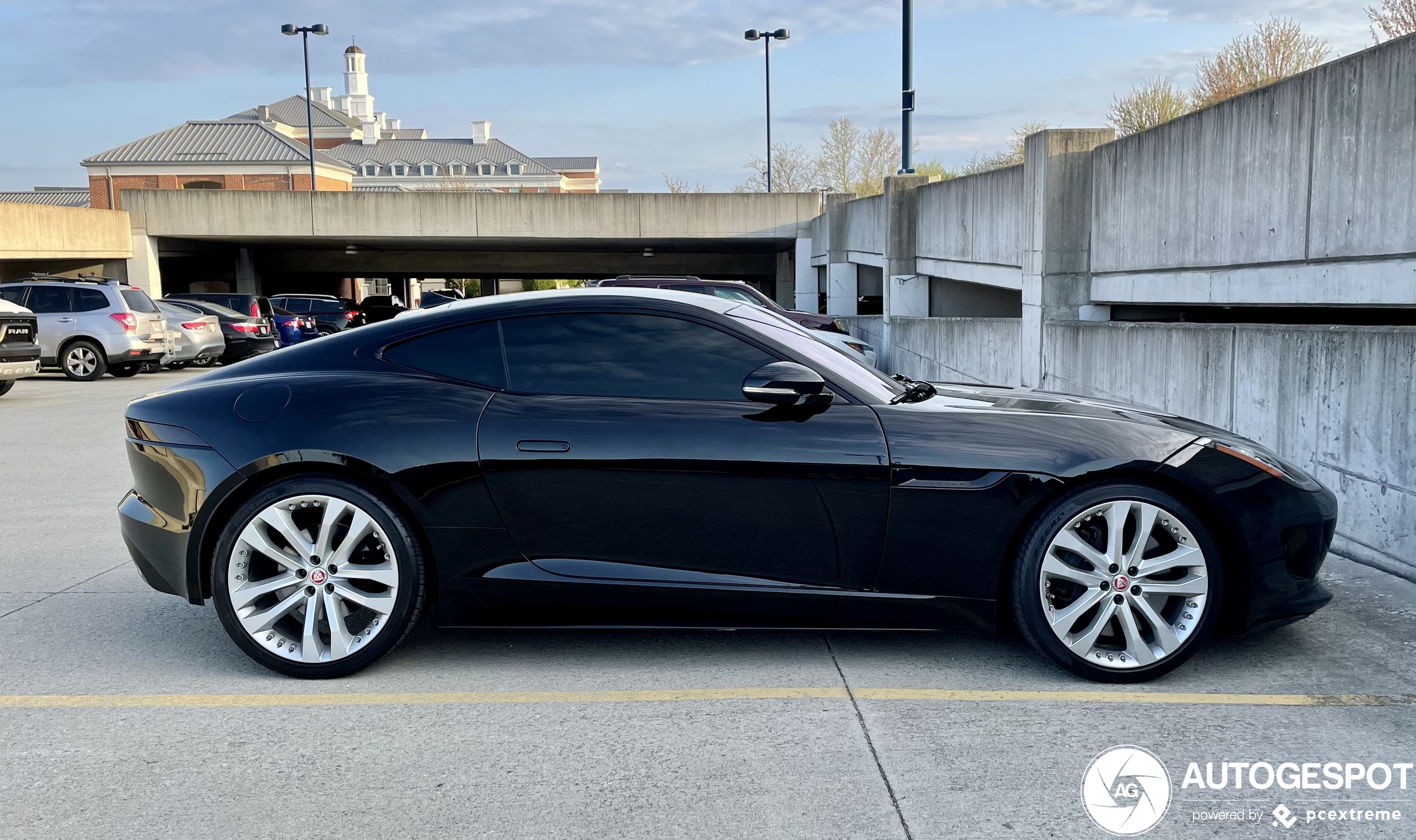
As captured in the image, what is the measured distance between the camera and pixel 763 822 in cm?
305

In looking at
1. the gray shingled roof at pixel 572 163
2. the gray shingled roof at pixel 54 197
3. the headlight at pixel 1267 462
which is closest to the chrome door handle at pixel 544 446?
the headlight at pixel 1267 462

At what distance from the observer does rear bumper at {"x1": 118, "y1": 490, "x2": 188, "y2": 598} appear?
171 inches

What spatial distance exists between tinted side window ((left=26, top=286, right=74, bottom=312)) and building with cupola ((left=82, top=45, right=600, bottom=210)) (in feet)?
62.9

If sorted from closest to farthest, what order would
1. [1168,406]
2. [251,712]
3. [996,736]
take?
[996,736], [251,712], [1168,406]

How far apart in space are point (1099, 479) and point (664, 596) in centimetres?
162

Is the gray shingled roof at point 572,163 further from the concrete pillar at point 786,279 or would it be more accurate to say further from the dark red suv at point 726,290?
Answer: the dark red suv at point 726,290

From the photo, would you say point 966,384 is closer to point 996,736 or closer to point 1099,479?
point 1099,479

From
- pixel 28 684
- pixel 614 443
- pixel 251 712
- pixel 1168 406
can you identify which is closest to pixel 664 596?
pixel 614 443

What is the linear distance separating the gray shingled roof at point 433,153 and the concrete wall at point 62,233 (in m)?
84.3

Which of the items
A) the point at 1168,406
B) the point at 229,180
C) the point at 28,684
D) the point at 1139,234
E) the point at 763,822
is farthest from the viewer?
the point at 229,180

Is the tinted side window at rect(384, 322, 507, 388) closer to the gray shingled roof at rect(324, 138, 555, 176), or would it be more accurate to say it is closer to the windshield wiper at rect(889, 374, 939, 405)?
the windshield wiper at rect(889, 374, 939, 405)

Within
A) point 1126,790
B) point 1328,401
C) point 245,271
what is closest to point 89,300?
point 1328,401

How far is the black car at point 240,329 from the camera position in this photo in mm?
23656

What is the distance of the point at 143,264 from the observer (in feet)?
121
